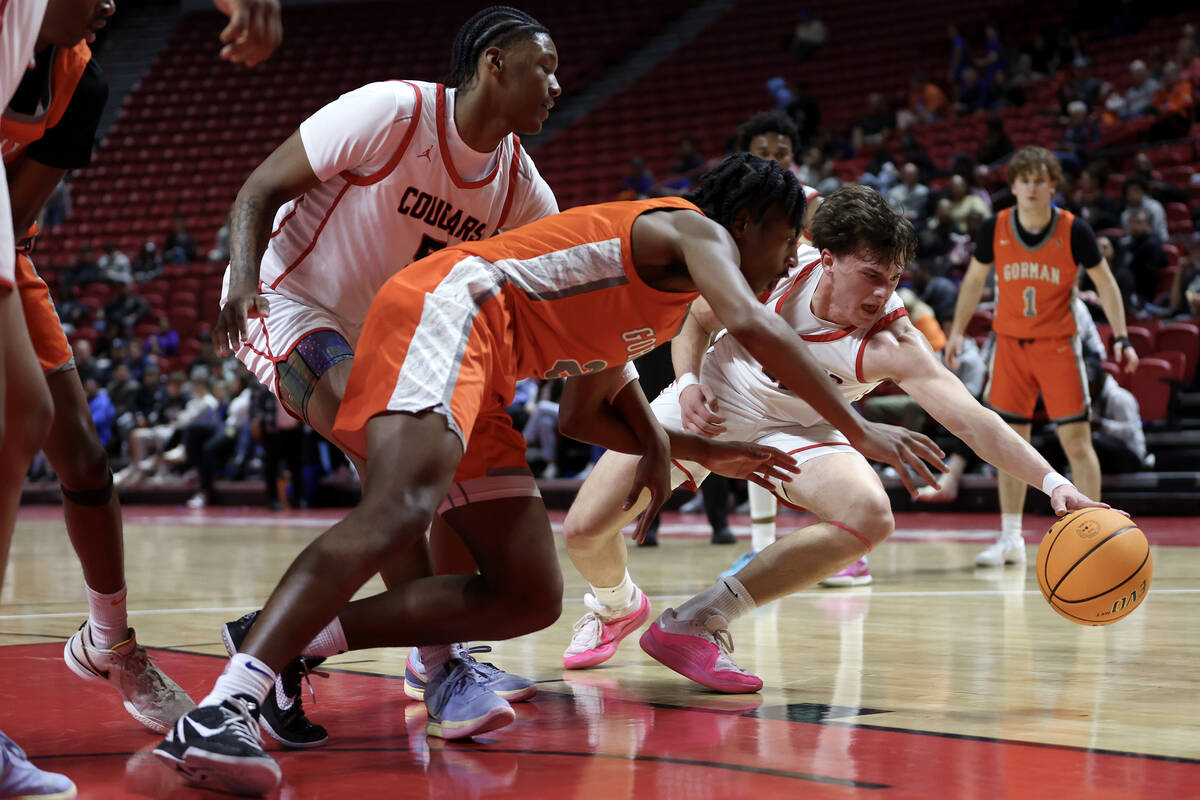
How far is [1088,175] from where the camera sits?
12094 mm

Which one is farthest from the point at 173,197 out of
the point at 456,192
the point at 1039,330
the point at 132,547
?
the point at 456,192

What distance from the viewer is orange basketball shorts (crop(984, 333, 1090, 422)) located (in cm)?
692

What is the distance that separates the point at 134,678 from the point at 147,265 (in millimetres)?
17573

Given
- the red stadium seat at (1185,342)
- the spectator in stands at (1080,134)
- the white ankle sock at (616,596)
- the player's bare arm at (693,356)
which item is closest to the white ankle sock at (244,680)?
the player's bare arm at (693,356)

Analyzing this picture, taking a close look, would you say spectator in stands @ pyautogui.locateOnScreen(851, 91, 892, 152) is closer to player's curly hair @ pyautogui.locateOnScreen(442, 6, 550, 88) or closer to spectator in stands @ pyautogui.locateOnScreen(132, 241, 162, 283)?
spectator in stands @ pyautogui.locateOnScreen(132, 241, 162, 283)

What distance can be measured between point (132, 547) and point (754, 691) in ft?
21.2

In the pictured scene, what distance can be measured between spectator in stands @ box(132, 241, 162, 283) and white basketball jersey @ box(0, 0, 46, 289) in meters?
17.9

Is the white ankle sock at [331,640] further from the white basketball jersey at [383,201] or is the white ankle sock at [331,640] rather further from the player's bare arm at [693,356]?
the player's bare arm at [693,356]

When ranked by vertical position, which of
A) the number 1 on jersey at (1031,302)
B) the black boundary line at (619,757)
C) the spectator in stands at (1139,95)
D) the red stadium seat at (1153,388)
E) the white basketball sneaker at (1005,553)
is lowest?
the white basketball sneaker at (1005,553)

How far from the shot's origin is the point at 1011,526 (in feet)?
21.6

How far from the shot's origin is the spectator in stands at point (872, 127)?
15.9 meters

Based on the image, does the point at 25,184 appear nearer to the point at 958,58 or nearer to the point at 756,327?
the point at 756,327

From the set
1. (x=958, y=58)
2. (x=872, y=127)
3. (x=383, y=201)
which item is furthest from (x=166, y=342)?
(x=383, y=201)

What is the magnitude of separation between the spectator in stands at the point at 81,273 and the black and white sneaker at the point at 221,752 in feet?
59.8
